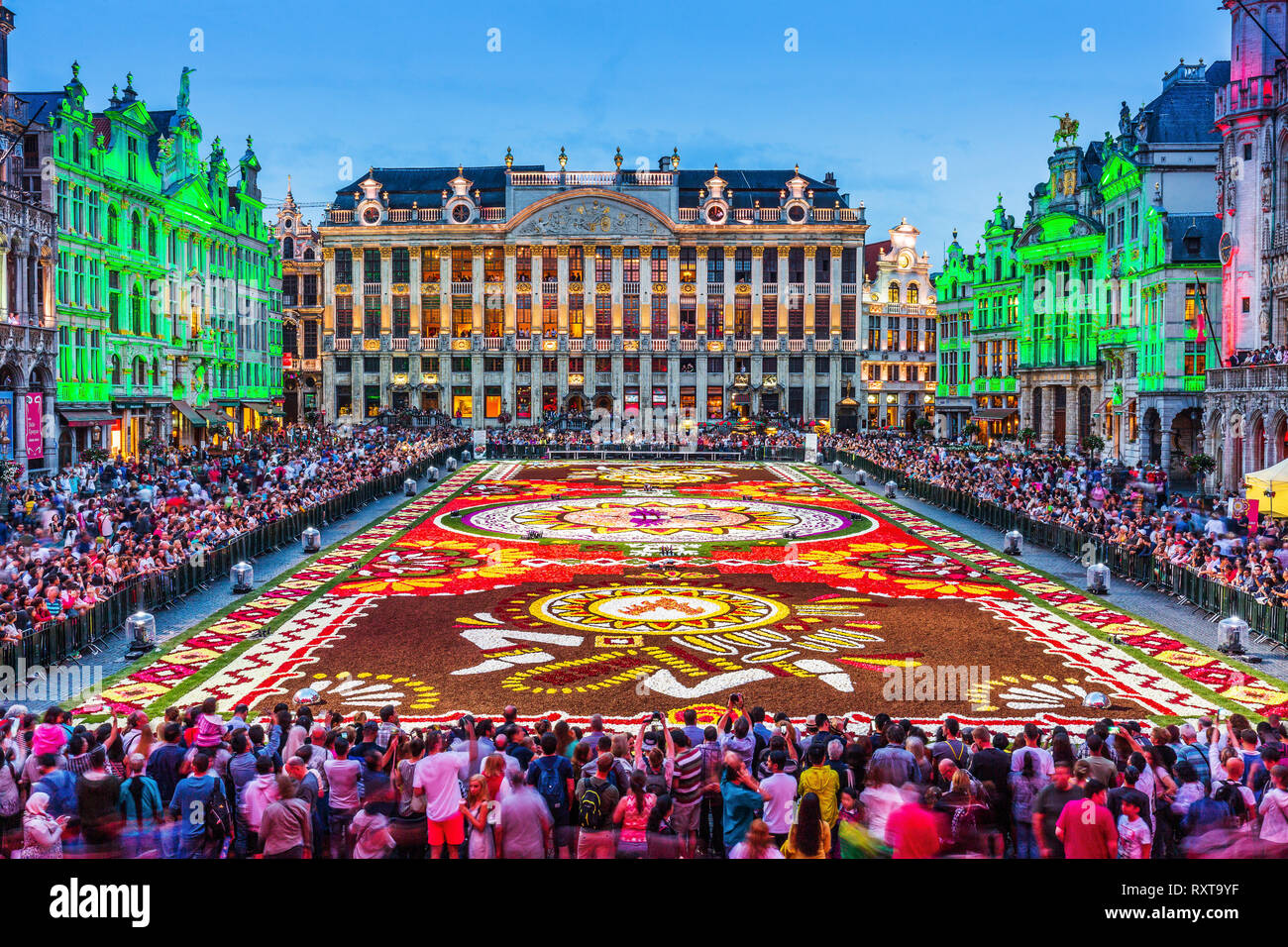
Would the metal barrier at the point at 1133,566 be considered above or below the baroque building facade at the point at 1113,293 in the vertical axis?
below

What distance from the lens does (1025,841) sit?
9539 mm

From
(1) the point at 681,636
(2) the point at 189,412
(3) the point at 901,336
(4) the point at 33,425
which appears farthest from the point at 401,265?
(1) the point at 681,636

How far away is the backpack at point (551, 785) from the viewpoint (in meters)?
9.70

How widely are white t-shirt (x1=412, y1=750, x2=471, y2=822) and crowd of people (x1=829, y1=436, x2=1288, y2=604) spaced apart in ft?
50.4

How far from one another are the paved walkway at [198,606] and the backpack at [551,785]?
859 cm

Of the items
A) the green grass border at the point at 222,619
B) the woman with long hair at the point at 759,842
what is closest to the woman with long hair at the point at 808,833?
the woman with long hair at the point at 759,842

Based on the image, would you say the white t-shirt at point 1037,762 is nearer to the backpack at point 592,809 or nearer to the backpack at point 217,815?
the backpack at point 592,809

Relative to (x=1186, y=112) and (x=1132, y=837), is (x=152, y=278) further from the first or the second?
(x=1132, y=837)

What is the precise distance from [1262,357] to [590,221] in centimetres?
5888

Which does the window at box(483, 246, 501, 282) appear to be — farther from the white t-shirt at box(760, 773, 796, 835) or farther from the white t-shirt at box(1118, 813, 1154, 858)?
the white t-shirt at box(1118, 813, 1154, 858)

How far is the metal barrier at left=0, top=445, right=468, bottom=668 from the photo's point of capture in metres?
17.0
